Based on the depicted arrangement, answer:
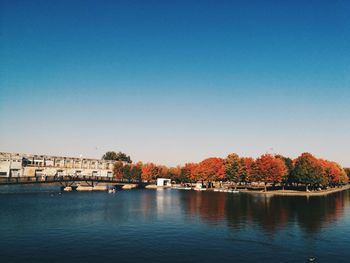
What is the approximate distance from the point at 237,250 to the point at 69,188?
135603mm

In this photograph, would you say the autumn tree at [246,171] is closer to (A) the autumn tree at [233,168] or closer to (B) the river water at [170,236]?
(A) the autumn tree at [233,168]

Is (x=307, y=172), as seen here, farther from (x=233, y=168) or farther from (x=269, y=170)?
(x=233, y=168)

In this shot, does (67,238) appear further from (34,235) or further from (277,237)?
(277,237)

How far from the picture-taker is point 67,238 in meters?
55.3

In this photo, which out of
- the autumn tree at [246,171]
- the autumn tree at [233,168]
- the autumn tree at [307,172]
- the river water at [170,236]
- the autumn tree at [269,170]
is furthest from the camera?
the autumn tree at [233,168]

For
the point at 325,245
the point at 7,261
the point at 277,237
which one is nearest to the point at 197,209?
the point at 277,237

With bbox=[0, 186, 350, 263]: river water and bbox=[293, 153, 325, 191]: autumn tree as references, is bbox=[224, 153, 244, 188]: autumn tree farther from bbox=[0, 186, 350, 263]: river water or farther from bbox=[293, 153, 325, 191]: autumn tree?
bbox=[0, 186, 350, 263]: river water

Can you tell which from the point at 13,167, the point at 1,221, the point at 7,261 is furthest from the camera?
the point at 13,167

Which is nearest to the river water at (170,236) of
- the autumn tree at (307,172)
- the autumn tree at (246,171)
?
the autumn tree at (307,172)

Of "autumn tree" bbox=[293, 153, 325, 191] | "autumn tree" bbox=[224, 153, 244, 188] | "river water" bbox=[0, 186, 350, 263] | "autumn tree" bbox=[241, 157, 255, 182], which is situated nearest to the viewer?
"river water" bbox=[0, 186, 350, 263]

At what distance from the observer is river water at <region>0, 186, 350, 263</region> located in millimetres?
46344

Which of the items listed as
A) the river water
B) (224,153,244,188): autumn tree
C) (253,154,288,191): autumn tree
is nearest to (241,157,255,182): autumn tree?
(224,153,244,188): autumn tree

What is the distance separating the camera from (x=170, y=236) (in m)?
58.9

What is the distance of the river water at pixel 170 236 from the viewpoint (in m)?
46.3
